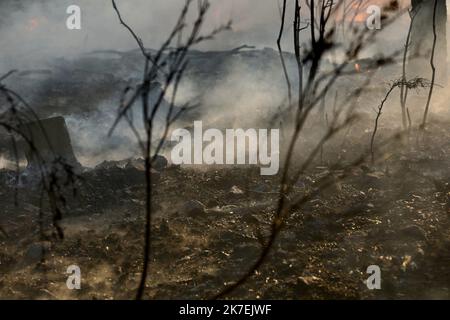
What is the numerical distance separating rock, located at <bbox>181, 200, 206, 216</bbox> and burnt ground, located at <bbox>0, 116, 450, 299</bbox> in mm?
15

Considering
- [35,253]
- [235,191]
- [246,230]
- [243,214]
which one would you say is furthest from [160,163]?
[35,253]

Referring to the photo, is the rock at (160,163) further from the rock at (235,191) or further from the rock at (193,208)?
the rock at (193,208)

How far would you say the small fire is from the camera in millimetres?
12734

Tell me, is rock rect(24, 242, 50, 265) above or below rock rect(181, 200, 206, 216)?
below

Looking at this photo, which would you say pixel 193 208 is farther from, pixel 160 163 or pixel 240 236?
pixel 160 163

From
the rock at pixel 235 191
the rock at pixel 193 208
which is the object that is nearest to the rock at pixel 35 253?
the rock at pixel 193 208

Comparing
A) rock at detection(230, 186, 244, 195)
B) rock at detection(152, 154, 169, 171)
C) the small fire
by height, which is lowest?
rock at detection(230, 186, 244, 195)

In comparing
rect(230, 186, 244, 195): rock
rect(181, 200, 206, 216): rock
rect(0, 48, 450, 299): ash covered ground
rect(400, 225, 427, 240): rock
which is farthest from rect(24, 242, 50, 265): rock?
rect(400, 225, 427, 240): rock

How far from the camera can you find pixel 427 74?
8336 mm

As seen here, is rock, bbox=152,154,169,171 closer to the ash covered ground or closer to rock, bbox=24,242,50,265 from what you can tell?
the ash covered ground

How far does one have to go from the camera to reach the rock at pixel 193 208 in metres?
4.63

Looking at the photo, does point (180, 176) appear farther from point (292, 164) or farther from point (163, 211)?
point (292, 164)

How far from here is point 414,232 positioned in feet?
12.7

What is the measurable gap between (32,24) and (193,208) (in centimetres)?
1099
